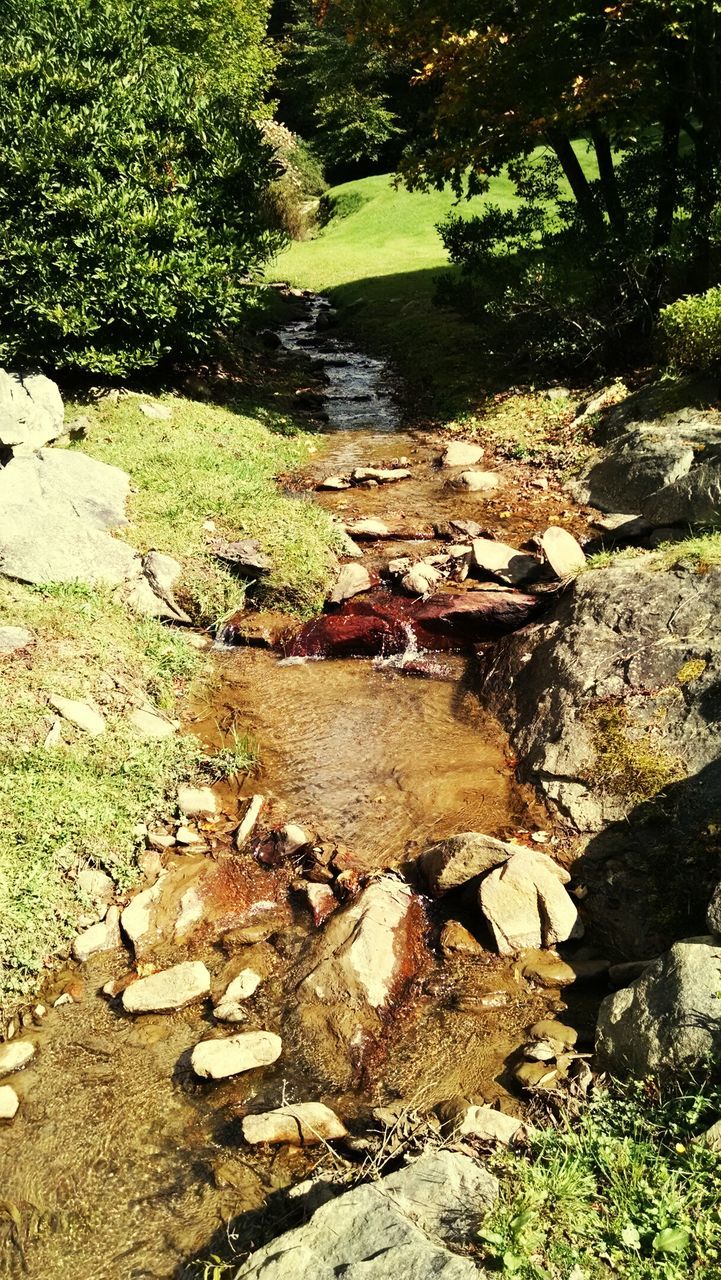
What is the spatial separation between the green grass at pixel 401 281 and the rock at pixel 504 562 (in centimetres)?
750

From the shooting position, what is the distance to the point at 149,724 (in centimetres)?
798

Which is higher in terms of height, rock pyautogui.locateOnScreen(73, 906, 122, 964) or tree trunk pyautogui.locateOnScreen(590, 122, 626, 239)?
tree trunk pyautogui.locateOnScreen(590, 122, 626, 239)

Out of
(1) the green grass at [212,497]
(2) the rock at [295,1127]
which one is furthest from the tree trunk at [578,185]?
(2) the rock at [295,1127]

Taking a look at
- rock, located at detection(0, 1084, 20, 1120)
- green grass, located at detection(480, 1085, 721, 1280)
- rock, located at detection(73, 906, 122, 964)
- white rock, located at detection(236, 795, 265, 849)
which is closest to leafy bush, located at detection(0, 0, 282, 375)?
white rock, located at detection(236, 795, 265, 849)

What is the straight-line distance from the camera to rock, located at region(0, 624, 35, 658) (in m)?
8.08

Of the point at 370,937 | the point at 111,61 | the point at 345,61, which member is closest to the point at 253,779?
the point at 370,937

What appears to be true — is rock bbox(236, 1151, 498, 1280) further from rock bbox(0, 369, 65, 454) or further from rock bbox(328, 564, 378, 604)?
rock bbox(0, 369, 65, 454)

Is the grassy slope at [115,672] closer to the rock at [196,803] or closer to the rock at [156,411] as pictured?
the rock at [196,803]

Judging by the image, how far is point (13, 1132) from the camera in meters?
4.67

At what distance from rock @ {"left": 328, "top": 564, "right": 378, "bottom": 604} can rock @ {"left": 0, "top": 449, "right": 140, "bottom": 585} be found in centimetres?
249

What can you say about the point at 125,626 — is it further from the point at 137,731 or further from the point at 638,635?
the point at 638,635

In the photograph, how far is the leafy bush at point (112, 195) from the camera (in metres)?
13.2

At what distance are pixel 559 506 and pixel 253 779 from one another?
23.3ft

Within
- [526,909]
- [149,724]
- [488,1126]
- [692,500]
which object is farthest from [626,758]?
[692,500]
